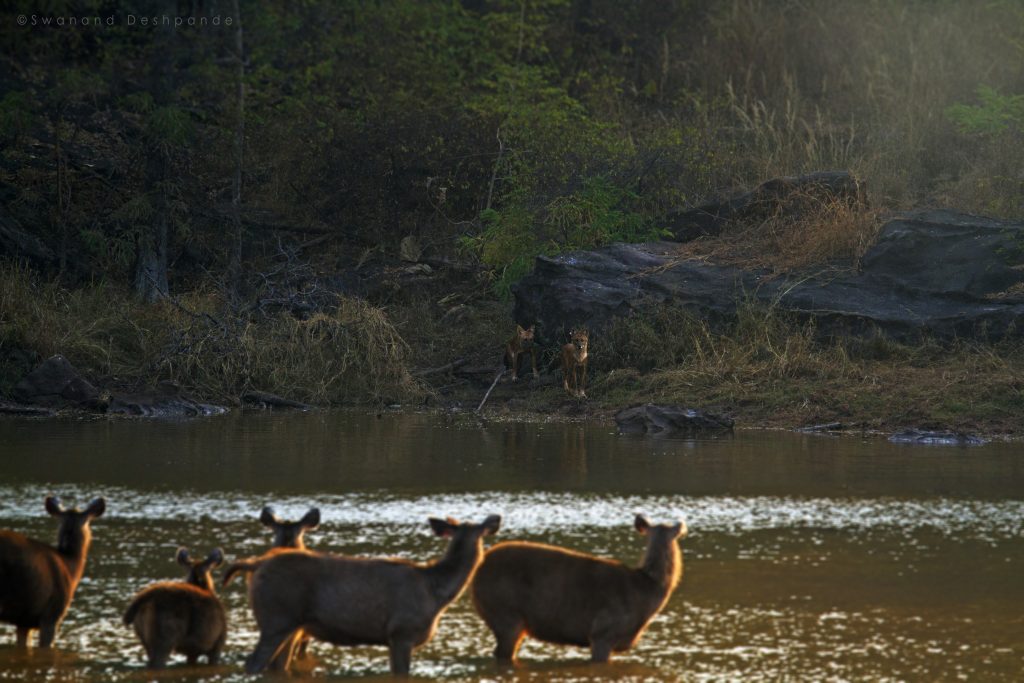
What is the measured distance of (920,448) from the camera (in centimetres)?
1512

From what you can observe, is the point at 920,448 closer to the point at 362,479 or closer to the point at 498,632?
the point at 362,479

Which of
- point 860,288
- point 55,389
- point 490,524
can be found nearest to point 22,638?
point 490,524

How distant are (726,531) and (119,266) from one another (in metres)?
16.2

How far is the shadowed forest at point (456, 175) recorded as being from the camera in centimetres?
1938

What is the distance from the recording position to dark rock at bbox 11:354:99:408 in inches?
709

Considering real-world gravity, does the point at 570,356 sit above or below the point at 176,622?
above

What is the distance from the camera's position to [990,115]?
25953 mm

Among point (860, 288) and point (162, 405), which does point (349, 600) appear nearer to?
point (162, 405)

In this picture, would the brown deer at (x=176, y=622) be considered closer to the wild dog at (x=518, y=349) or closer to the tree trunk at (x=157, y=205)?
the wild dog at (x=518, y=349)

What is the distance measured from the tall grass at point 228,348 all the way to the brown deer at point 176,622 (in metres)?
11.9

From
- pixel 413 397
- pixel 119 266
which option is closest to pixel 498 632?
pixel 413 397

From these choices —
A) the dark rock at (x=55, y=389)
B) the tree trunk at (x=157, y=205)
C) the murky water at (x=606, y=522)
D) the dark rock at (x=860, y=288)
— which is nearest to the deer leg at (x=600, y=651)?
the murky water at (x=606, y=522)

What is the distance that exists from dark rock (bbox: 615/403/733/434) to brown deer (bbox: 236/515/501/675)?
9365 millimetres

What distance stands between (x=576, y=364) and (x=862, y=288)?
420 cm
